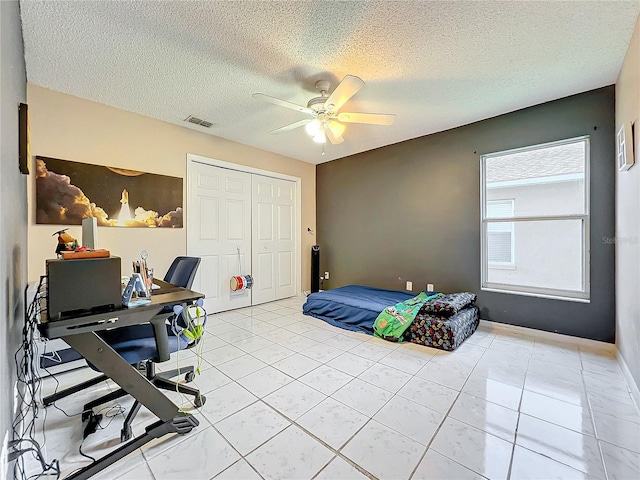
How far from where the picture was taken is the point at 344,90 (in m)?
2.12

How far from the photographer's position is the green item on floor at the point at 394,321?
2.92 m

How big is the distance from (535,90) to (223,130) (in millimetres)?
3631

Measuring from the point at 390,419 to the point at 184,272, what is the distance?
1882 millimetres

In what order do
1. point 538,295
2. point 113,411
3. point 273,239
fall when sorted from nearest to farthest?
point 113,411
point 538,295
point 273,239

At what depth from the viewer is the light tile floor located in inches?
52.7

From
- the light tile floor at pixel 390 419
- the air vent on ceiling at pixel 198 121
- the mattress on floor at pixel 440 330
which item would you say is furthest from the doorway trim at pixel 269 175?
the mattress on floor at pixel 440 330

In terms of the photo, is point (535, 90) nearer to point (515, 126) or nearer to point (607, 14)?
point (515, 126)

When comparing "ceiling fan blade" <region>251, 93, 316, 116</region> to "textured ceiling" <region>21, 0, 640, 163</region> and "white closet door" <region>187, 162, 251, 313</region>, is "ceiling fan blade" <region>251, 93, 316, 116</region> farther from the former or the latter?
"white closet door" <region>187, 162, 251, 313</region>

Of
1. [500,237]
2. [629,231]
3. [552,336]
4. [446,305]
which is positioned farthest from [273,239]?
[629,231]

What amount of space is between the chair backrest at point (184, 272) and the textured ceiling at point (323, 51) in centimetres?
167

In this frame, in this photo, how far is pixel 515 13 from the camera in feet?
5.79

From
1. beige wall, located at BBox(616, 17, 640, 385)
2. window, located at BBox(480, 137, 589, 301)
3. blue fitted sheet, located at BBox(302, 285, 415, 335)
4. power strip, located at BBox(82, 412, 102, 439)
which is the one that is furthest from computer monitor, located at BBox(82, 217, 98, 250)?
window, located at BBox(480, 137, 589, 301)

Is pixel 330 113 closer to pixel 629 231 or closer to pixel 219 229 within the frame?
pixel 219 229

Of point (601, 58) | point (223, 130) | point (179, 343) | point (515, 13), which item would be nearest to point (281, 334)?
point (179, 343)
